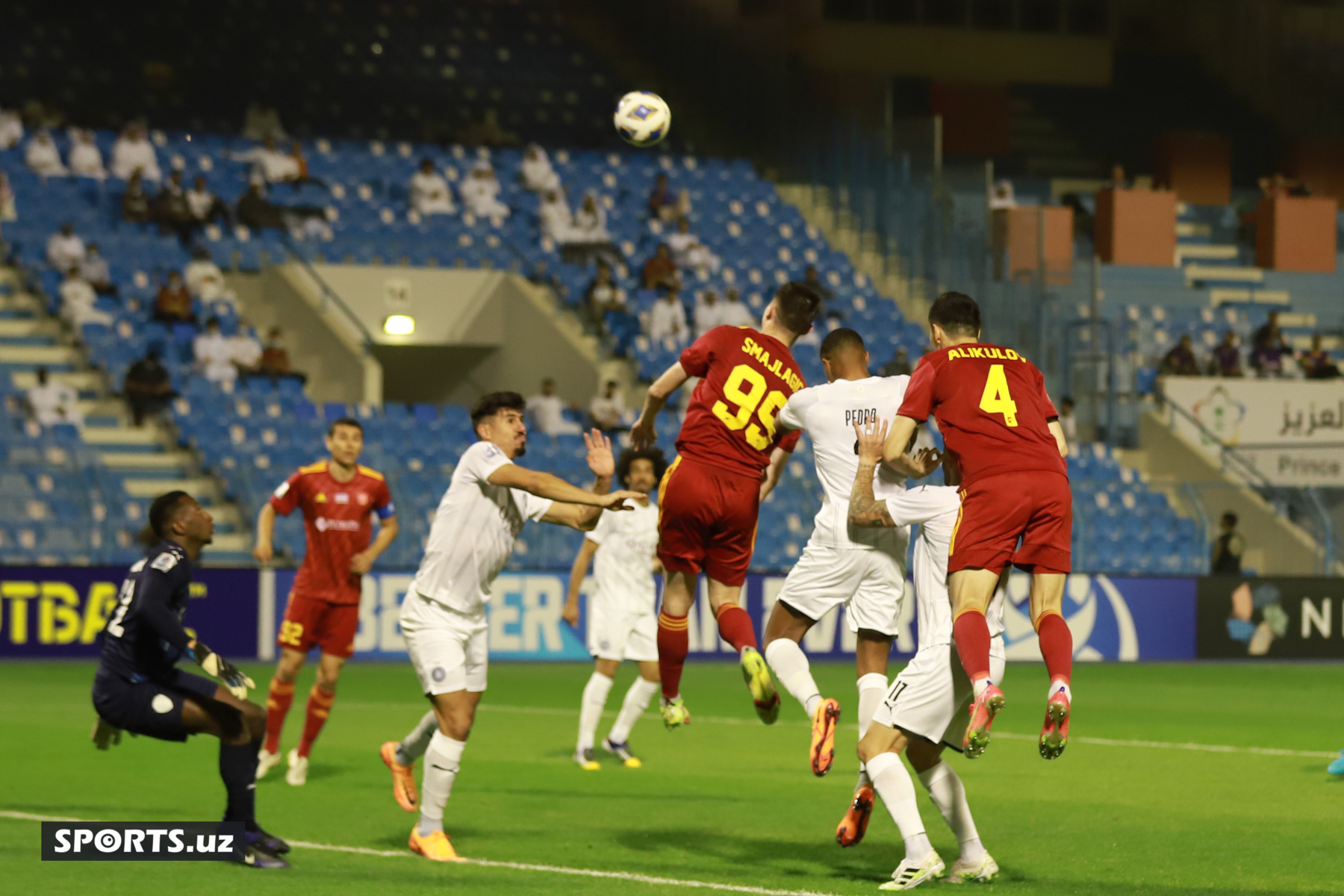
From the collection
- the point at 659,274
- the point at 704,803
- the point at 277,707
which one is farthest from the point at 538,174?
the point at 704,803

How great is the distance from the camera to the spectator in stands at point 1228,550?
Result: 22609 mm

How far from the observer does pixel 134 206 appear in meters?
25.9

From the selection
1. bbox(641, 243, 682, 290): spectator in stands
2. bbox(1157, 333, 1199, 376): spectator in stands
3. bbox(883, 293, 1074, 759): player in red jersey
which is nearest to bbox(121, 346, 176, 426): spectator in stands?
bbox(641, 243, 682, 290): spectator in stands

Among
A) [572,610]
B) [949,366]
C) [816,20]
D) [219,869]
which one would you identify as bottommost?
[219,869]

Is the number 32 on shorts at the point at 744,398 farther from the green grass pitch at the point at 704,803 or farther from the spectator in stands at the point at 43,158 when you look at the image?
the spectator in stands at the point at 43,158

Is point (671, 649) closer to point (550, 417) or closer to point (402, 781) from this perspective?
point (402, 781)

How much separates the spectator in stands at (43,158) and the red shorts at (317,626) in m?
16.5

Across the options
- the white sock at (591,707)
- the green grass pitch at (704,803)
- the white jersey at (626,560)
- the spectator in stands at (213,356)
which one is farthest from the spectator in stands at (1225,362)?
the white sock at (591,707)

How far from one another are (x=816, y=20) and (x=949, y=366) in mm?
27933

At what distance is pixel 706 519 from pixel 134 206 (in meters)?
19.2

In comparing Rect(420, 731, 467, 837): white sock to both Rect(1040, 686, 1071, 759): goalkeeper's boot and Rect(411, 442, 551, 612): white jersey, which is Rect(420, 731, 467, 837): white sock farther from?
Rect(1040, 686, 1071, 759): goalkeeper's boot

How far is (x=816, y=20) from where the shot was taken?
34.4 meters

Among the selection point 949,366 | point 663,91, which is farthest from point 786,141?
point 949,366

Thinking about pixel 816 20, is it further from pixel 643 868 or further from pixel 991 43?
pixel 643 868
